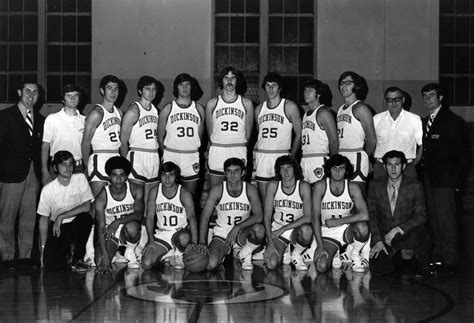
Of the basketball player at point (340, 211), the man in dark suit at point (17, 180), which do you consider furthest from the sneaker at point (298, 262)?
the man in dark suit at point (17, 180)

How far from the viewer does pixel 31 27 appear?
1265 centimetres

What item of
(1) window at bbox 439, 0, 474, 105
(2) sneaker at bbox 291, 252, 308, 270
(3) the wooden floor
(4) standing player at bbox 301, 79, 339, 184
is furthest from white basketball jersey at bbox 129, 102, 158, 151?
(1) window at bbox 439, 0, 474, 105

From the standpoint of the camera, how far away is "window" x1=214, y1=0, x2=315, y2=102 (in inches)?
492

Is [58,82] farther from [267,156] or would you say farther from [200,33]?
[267,156]

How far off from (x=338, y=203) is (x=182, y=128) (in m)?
1.95

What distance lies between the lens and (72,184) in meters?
9.09

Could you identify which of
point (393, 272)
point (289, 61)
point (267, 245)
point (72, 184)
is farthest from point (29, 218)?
point (289, 61)

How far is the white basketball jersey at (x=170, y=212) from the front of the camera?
914 centimetres

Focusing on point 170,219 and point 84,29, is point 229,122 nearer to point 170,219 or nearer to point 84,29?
point 170,219

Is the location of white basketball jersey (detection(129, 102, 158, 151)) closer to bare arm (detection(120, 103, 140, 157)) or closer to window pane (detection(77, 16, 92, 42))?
bare arm (detection(120, 103, 140, 157))

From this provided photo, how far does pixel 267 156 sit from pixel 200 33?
11.4ft

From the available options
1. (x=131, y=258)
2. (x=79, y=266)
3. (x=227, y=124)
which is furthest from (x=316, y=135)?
(x=79, y=266)

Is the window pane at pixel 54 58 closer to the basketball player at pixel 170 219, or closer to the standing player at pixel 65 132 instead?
the standing player at pixel 65 132

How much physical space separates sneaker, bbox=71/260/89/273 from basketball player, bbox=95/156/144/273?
0.14 meters
